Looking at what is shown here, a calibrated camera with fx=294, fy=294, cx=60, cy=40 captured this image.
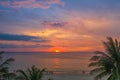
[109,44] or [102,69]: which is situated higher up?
[109,44]

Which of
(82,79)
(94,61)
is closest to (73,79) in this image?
(82,79)

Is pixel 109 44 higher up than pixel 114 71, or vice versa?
pixel 109 44

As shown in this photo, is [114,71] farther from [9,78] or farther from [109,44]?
[9,78]

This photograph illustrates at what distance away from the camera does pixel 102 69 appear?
3984cm

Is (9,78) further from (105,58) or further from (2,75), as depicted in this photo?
(105,58)

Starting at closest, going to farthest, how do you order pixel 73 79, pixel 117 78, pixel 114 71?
pixel 117 78 < pixel 114 71 < pixel 73 79

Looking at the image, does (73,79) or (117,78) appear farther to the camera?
(73,79)

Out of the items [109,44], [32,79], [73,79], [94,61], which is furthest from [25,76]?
[73,79]

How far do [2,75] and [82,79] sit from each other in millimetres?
44036

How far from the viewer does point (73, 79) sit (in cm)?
8031

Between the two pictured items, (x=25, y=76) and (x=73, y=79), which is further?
(x=73, y=79)

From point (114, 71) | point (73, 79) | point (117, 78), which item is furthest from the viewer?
point (73, 79)

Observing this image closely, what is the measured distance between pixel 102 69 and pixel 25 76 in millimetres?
10402

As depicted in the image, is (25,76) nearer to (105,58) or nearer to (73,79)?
(105,58)
